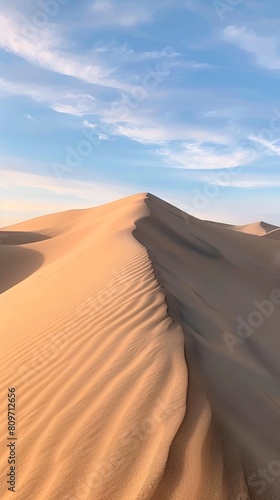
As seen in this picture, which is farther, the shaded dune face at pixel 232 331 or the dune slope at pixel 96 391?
the shaded dune face at pixel 232 331

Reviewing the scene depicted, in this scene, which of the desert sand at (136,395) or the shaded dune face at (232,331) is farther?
the shaded dune face at (232,331)

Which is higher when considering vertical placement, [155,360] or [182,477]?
[155,360]

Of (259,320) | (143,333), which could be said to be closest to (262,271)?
(259,320)

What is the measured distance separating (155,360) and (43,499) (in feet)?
4.62

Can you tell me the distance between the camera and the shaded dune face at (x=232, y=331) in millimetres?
2830

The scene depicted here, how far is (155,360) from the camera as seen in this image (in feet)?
11.1

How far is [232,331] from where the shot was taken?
6.17 meters

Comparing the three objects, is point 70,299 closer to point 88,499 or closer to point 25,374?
point 25,374

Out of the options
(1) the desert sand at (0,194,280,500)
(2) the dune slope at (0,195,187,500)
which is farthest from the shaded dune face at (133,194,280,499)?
(2) the dune slope at (0,195,187,500)

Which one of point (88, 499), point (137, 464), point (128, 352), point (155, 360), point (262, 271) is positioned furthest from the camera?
point (262, 271)

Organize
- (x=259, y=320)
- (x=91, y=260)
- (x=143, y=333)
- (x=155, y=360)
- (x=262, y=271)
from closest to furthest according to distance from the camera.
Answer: (x=155, y=360), (x=143, y=333), (x=259, y=320), (x=91, y=260), (x=262, y=271)

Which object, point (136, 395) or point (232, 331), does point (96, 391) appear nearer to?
point (136, 395)

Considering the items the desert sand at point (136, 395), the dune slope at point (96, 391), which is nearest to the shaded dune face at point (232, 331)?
the desert sand at point (136, 395)

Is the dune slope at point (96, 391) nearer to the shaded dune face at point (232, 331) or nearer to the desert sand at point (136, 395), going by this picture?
the desert sand at point (136, 395)
